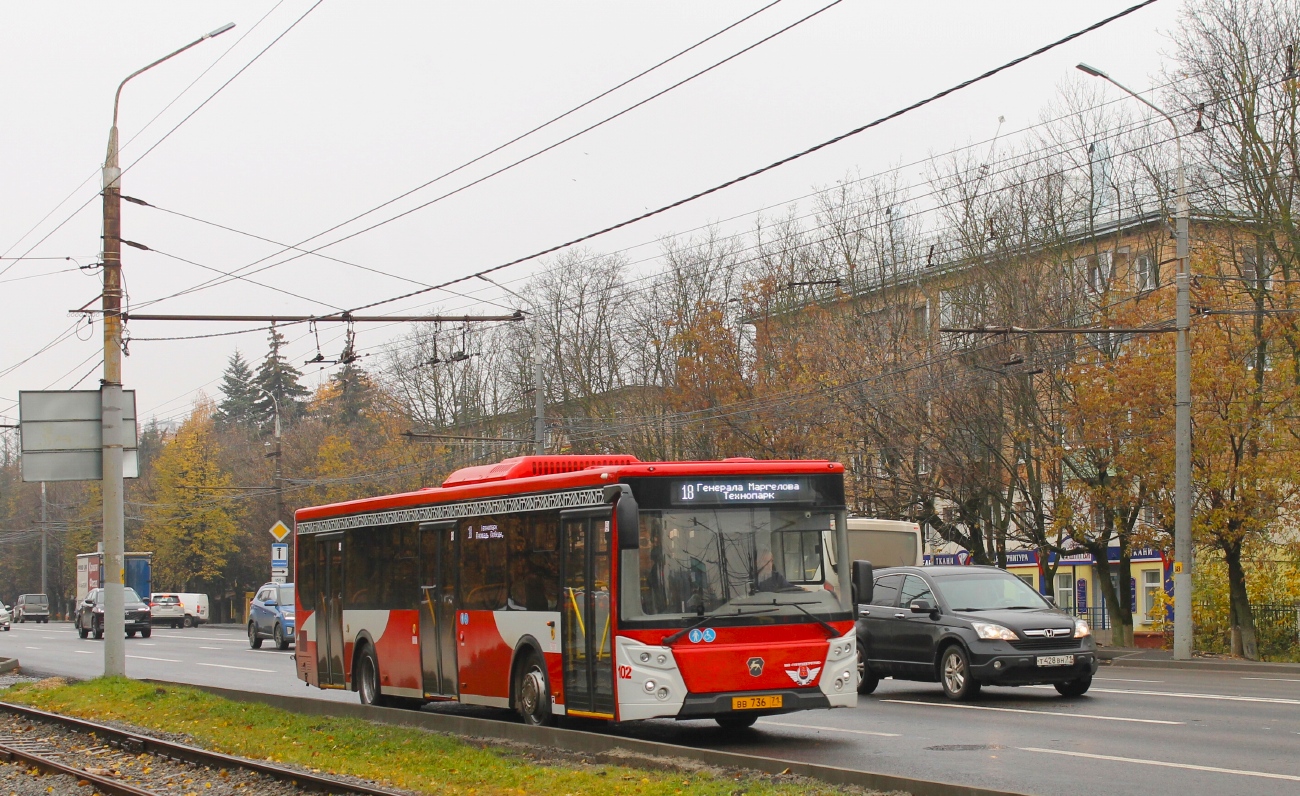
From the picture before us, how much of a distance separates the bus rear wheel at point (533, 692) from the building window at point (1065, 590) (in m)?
42.4

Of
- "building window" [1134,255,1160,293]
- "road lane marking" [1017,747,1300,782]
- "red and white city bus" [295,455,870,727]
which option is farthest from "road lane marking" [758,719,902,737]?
"building window" [1134,255,1160,293]

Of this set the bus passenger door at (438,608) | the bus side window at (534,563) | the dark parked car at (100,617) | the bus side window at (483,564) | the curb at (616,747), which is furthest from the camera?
the dark parked car at (100,617)

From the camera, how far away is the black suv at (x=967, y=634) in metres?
17.5

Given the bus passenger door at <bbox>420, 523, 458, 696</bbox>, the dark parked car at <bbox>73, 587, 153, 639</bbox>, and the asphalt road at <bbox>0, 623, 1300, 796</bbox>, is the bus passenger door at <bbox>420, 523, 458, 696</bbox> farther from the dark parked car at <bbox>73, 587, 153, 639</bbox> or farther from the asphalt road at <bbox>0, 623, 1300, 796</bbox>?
the dark parked car at <bbox>73, 587, 153, 639</bbox>

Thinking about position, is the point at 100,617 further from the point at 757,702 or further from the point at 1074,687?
the point at 757,702

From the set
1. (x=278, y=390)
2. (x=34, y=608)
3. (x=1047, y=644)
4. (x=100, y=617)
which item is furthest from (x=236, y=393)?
(x=1047, y=644)

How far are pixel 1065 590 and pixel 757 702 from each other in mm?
44669

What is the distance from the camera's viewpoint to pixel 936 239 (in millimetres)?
40594

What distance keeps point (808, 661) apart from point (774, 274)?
33538 millimetres

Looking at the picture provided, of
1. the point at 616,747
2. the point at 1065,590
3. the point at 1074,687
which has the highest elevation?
the point at 616,747

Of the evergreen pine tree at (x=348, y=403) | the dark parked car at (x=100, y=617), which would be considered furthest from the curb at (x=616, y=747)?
the evergreen pine tree at (x=348, y=403)

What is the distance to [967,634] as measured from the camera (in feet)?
58.5

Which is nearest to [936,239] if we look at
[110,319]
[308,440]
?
[110,319]

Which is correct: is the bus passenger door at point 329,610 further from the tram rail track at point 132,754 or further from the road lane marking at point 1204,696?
the road lane marking at point 1204,696
